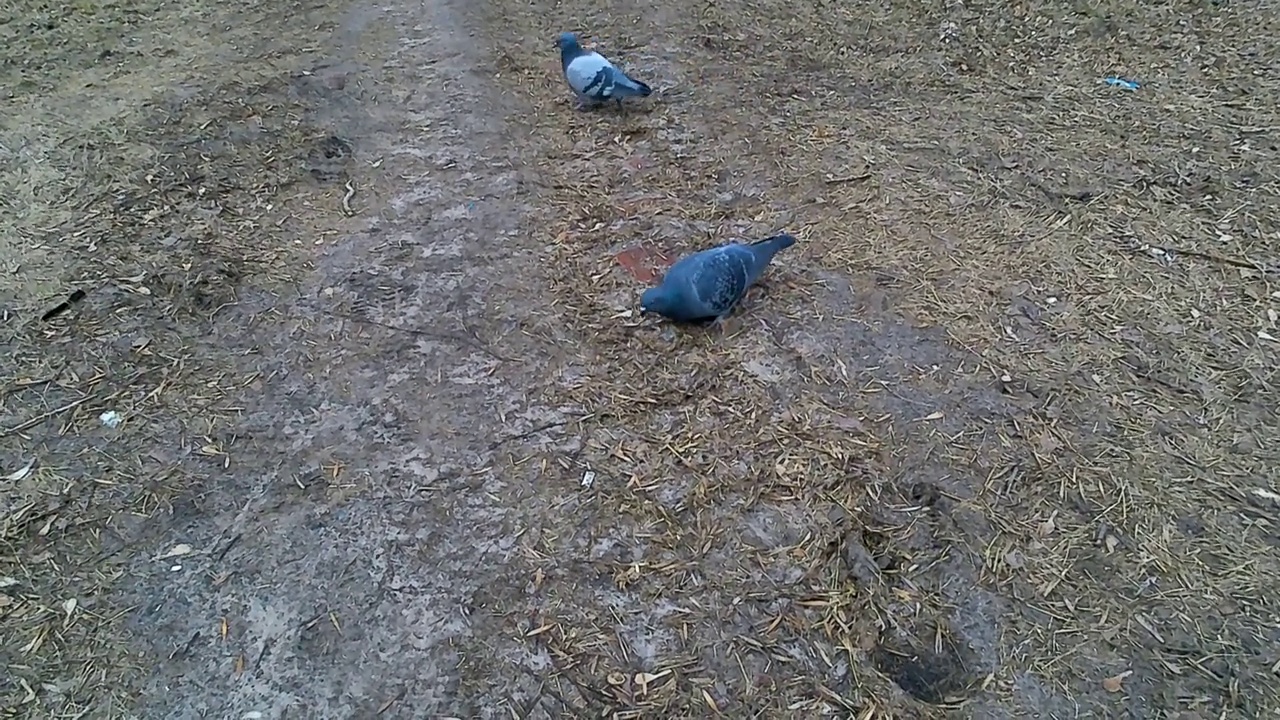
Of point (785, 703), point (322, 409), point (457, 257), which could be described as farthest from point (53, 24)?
point (785, 703)

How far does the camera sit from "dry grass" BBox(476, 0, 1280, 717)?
2006mm

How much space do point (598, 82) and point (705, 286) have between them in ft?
6.03

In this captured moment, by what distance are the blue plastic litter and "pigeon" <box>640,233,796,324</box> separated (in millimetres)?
2741

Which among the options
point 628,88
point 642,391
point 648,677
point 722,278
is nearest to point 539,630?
point 648,677

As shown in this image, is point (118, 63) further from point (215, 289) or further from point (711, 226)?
point (711, 226)

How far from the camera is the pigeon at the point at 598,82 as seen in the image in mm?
4145

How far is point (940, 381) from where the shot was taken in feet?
8.90

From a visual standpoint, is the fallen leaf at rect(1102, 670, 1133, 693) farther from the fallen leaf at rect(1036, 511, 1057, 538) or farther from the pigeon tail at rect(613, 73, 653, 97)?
the pigeon tail at rect(613, 73, 653, 97)

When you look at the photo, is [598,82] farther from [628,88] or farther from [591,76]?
[628,88]

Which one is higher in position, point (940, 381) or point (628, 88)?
point (628, 88)

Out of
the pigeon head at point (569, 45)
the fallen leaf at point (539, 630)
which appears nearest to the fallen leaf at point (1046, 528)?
the fallen leaf at point (539, 630)

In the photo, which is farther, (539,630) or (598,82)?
(598,82)

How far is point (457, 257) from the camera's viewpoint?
10.9 ft

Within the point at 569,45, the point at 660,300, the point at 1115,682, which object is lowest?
the point at 1115,682
